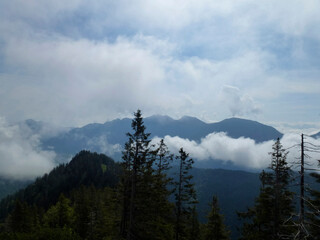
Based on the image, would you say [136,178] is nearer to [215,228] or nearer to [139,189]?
[139,189]

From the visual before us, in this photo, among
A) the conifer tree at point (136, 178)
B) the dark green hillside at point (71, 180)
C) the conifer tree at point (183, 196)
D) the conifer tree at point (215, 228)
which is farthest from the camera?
the dark green hillside at point (71, 180)

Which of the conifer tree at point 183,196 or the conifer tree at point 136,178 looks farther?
the conifer tree at point 183,196

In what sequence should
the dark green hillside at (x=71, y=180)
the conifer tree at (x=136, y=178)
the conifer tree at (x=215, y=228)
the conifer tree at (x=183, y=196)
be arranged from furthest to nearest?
the dark green hillside at (x=71, y=180)
the conifer tree at (x=215, y=228)
the conifer tree at (x=183, y=196)
the conifer tree at (x=136, y=178)

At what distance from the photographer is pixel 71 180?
160 m

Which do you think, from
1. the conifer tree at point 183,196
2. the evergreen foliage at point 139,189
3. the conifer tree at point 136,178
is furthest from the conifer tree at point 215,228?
the conifer tree at point 136,178

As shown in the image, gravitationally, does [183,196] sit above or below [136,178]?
below

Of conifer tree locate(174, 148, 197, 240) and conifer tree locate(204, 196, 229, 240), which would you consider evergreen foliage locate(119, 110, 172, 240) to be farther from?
conifer tree locate(204, 196, 229, 240)

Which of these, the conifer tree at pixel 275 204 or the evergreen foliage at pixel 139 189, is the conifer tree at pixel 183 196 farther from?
the conifer tree at pixel 275 204

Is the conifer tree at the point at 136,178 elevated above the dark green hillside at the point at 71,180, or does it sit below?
above

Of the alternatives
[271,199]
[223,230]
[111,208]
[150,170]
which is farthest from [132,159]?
[223,230]

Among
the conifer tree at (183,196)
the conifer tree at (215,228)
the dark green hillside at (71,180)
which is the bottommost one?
the dark green hillside at (71,180)

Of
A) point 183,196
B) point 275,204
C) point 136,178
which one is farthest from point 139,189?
Result: point 275,204

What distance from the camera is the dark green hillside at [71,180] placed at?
149m

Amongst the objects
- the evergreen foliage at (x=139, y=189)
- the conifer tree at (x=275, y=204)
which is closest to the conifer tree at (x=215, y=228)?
the conifer tree at (x=275, y=204)
